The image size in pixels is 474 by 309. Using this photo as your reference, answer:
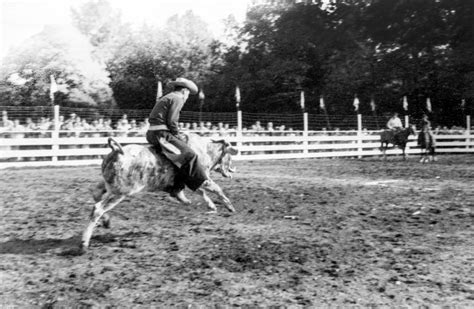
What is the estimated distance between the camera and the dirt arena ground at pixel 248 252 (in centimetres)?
436

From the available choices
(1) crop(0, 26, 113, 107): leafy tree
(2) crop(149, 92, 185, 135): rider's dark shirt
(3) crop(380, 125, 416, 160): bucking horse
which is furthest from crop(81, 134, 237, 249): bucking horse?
(3) crop(380, 125, 416, 160): bucking horse

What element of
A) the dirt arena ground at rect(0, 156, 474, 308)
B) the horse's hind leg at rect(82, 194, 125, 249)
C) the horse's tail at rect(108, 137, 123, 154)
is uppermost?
the horse's tail at rect(108, 137, 123, 154)

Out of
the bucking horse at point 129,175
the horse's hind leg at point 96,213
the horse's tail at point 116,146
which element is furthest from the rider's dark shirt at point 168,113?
the horse's hind leg at point 96,213

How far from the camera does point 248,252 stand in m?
5.73

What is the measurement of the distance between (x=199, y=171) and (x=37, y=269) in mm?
2534

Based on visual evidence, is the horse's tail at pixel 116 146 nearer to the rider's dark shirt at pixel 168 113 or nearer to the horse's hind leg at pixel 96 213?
the horse's hind leg at pixel 96 213

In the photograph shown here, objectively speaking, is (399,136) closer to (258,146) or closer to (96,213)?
(258,146)

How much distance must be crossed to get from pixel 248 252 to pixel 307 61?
124 ft

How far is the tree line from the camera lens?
3378 cm

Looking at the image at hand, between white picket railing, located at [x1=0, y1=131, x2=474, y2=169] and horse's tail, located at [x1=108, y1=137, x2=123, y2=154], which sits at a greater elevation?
horse's tail, located at [x1=108, y1=137, x2=123, y2=154]

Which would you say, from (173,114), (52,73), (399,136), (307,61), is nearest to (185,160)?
(173,114)

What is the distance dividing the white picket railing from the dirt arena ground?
7698 millimetres

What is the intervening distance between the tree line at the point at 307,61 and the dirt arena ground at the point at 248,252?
719 inches

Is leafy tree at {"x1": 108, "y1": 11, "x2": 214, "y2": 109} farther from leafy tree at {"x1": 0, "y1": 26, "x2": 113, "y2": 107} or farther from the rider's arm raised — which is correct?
the rider's arm raised
